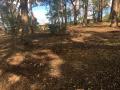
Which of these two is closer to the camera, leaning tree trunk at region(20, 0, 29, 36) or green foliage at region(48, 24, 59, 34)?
leaning tree trunk at region(20, 0, 29, 36)

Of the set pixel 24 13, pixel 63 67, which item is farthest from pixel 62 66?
pixel 24 13

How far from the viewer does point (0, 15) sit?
5247 centimetres

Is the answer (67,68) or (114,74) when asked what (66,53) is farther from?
(114,74)

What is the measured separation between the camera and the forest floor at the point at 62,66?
38.5ft

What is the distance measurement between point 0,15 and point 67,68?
41.0 metres

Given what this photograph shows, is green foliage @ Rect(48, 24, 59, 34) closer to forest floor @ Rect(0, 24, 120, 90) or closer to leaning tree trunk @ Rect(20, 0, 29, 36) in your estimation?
leaning tree trunk @ Rect(20, 0, 29, 36)

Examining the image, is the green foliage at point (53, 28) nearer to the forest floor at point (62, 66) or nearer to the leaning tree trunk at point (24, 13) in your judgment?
the leaning tree trunk at point (24, 13)

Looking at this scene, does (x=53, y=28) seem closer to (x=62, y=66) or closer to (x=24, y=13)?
(x=24, y=13)

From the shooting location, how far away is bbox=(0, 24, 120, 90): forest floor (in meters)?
11.7

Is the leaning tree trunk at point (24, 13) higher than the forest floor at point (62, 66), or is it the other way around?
the leaning tree trunk at point (24, 13)

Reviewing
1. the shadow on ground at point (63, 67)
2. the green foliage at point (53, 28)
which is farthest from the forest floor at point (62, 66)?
the green foliage at point (53, 28)

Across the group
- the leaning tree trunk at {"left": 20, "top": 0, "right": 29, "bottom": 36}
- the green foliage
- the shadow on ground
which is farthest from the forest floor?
the green foliage

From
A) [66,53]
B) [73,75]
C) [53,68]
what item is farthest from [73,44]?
[73,75]

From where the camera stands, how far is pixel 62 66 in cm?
1373
